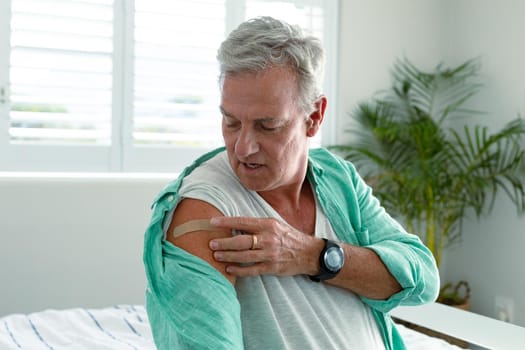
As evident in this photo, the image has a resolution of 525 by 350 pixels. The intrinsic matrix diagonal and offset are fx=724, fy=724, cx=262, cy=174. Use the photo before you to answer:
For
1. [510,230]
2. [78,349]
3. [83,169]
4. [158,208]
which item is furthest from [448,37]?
[158,208]

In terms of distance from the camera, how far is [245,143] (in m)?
1.26

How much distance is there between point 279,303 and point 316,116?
364 mm

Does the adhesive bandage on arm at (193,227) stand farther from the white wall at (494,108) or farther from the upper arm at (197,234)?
the white wall at (494,108)

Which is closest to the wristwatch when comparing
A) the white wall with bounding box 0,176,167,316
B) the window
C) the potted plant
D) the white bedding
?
the white bedding

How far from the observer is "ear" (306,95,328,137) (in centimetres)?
137

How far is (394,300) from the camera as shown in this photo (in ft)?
4.59

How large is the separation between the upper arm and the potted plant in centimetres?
255

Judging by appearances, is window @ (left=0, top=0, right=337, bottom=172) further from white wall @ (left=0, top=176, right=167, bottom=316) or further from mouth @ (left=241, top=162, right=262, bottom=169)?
mouth @ (left=241, top=162, right=262, bottom=169)

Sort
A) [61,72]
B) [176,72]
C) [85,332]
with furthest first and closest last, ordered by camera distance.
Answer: [176,72] → [61,72] → [85,332]

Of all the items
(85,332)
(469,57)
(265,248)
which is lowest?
(85,332)

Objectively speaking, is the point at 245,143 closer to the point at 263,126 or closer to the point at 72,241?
the point at 263,126

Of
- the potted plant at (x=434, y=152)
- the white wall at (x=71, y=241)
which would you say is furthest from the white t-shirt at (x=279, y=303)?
the potted plant at (x=434, y=152)

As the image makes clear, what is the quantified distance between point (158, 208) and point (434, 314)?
1.28m

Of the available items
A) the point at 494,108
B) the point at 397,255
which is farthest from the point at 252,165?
the point at 494,108
